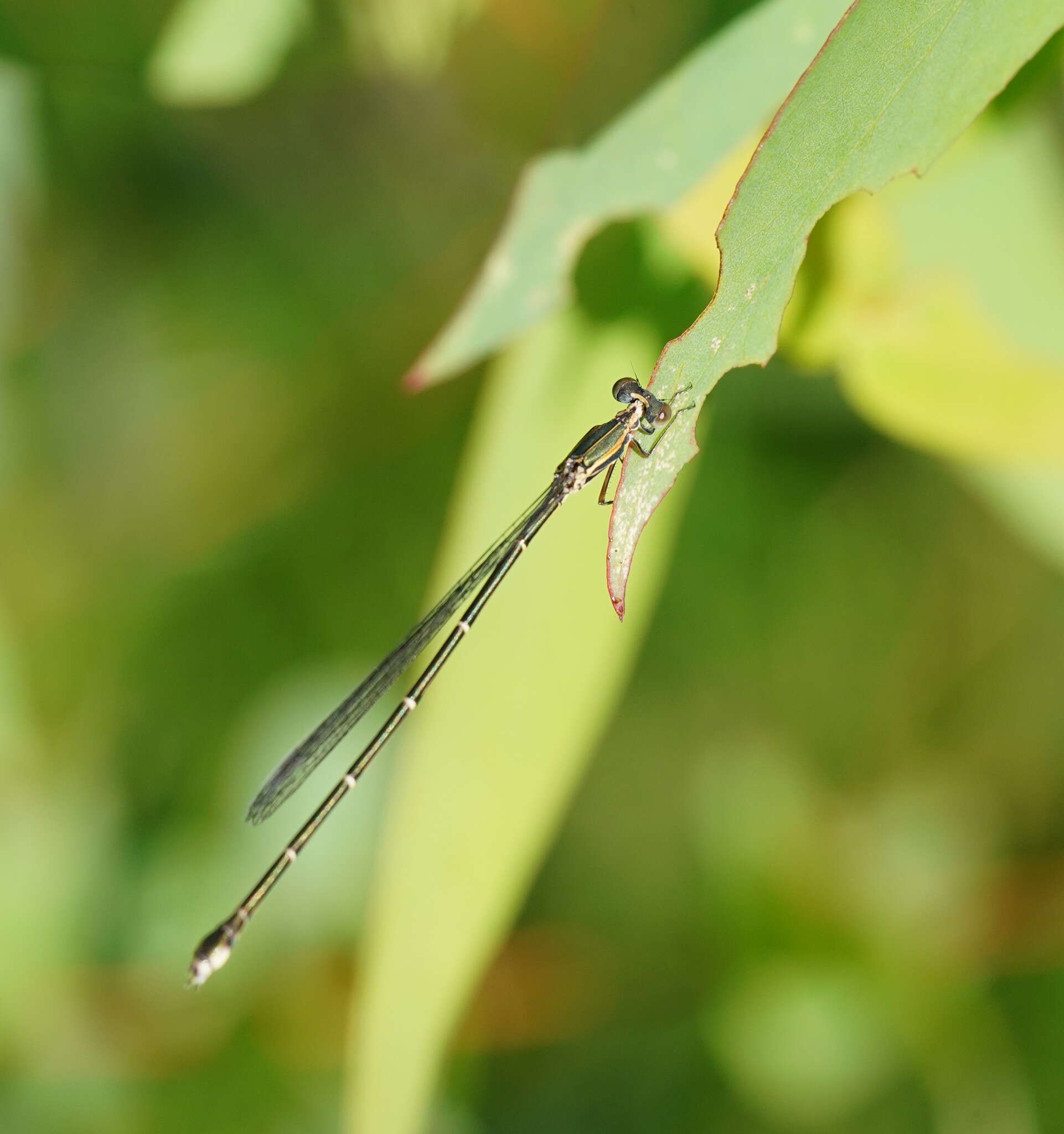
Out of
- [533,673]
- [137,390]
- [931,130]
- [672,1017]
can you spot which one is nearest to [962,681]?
[672,1017]

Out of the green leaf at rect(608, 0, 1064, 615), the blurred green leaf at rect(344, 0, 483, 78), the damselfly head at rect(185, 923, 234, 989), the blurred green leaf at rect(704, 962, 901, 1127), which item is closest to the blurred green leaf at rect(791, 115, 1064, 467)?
the green leaf at rect(608, 0, 1064, 615)

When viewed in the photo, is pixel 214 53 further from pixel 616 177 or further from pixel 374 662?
pixel 374 662

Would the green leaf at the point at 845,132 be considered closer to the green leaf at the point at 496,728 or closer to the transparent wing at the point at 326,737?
the green leaf at the point at 496,728

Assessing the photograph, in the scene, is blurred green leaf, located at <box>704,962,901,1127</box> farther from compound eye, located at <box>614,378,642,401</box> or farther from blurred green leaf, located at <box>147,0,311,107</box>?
blurred green leaf, located at <box>147,0,311,107</box>

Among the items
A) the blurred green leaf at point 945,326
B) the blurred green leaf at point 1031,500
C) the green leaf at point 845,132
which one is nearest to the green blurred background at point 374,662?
the blurred green leaf at point 1031,500

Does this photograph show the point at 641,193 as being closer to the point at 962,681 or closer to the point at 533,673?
the point at 533,673

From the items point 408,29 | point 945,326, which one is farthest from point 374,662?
point 945,326
